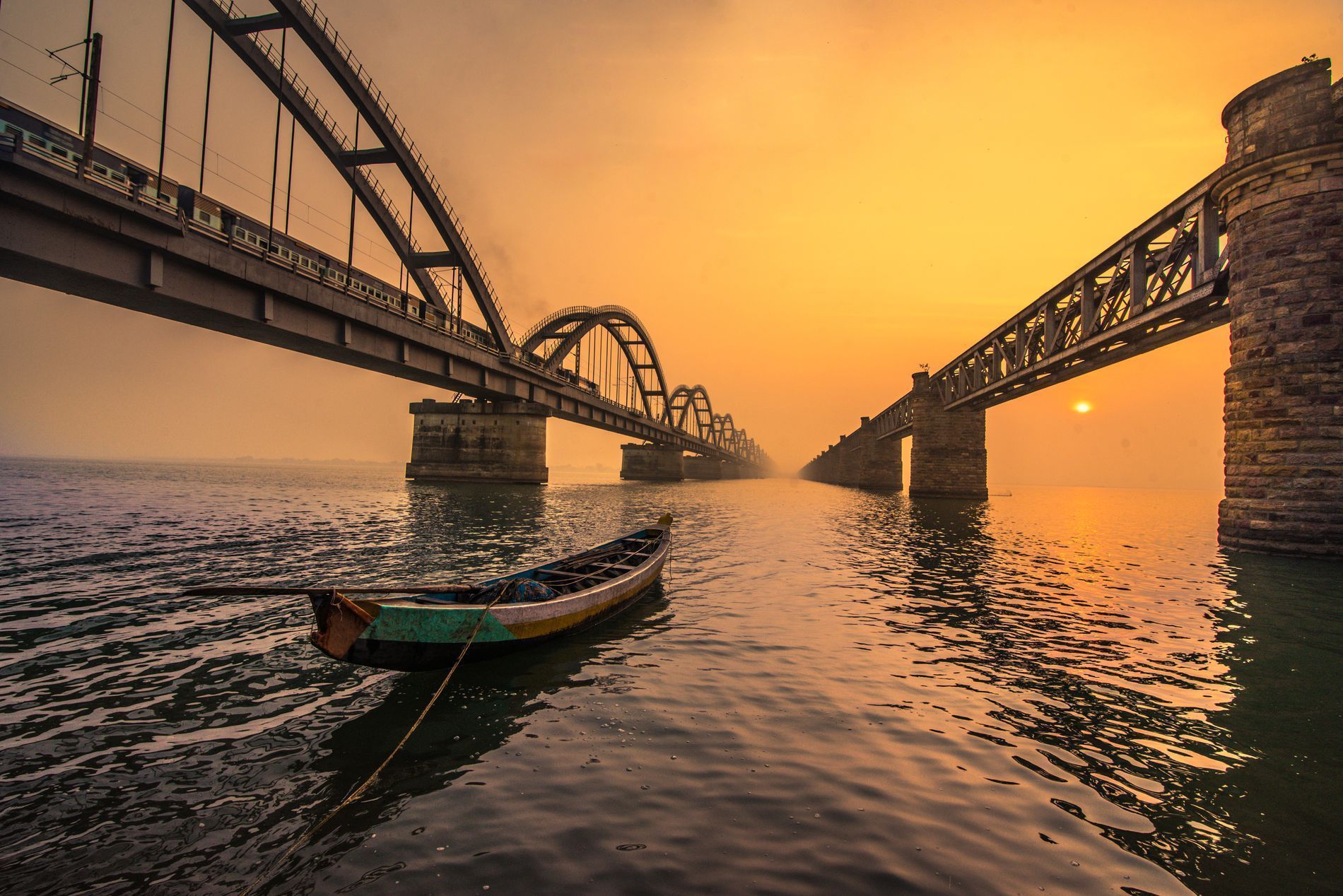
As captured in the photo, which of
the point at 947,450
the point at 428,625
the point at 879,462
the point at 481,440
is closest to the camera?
the point at 428,625

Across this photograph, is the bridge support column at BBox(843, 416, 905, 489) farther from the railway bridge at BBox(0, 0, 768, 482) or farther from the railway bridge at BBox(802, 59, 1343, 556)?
the railway bridge at BBox(802, 59, 1343, 556)

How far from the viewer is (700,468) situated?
165m

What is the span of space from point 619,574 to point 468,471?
5580cm

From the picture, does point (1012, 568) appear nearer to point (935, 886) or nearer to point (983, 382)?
point (935, 886)

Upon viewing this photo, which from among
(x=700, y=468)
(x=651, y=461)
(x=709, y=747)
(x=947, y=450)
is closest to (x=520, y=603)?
(x=709, y=747)

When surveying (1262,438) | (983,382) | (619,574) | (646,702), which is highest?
(983,382)

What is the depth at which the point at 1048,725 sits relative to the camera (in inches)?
278

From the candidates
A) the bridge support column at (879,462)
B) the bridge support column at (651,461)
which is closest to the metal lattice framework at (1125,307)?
the bridge support column at (879,462)

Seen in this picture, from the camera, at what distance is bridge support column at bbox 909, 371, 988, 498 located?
5169cm

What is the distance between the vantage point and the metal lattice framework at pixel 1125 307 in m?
20.5

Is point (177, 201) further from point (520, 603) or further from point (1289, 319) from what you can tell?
point (1289, 319)

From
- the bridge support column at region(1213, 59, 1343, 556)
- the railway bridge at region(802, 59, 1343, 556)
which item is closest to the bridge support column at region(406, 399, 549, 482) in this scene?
the railway bridge at region(802, 59, 1343, 556)

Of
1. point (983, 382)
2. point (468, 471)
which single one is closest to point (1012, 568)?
point (983, 382)

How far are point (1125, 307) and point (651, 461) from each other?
94.7 m
